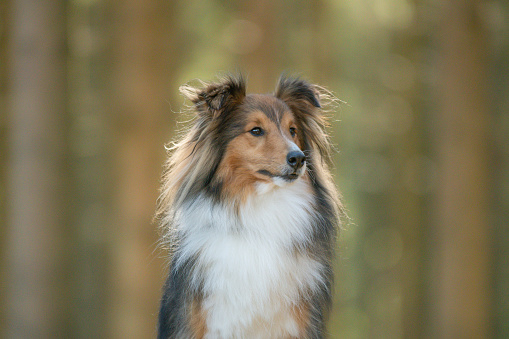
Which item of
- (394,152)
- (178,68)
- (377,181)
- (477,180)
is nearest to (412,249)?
(394,152)

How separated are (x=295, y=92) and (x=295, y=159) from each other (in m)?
0.84

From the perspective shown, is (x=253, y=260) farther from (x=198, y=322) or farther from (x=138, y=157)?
(x=138, y=157)

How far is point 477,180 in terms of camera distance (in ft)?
31.9

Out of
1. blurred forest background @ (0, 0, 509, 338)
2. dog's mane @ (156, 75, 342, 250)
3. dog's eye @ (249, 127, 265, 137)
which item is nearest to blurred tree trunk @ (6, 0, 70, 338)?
blurred forest background @ (0, 0, 509, 338)

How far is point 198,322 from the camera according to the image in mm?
4141

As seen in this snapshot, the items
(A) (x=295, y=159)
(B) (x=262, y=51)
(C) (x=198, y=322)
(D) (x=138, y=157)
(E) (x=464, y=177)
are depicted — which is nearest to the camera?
(C) (x=198, y=322)

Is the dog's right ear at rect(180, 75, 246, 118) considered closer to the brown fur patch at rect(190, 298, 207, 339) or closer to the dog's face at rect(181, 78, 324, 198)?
the dog's face at rect(181, 78, 324, 198)

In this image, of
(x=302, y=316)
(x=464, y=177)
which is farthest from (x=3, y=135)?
(x=302, y=316)

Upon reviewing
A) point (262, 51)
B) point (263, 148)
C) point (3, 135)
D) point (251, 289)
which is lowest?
point (251, 289)

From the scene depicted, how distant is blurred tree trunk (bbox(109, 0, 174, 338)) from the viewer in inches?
346

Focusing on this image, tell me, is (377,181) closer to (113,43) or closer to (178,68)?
(178,68)

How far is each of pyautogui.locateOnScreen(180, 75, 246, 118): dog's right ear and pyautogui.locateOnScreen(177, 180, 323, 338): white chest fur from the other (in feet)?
2.37

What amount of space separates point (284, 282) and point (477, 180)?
6.51 metres

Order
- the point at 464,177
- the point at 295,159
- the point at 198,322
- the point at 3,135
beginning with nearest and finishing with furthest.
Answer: the point at 198,322, the point at 295,159, the point at 464,177, the point at 3,135
